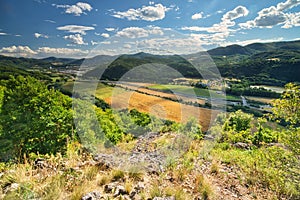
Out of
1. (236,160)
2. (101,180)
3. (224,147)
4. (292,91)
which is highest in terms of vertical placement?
(292,91)

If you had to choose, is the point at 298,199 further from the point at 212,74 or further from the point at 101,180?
the point at 212,74

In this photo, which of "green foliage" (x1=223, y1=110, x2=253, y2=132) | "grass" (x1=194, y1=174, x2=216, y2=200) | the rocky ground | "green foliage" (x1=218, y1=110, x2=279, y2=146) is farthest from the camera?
"green foliage" (x1=223, y1=110, x2=253, y2=132)

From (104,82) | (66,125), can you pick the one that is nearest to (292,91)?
(66,125)

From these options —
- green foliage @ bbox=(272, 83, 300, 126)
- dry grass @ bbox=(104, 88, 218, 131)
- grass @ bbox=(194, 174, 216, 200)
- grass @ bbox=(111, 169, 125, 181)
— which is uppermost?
green foliage @ bbox=(272, 83, 300, 126)

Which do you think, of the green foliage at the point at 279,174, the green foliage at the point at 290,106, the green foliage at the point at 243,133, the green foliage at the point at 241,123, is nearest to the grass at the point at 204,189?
the green foliage at the point at 279,174

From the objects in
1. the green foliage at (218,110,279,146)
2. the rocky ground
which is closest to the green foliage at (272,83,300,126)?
the rocky ground

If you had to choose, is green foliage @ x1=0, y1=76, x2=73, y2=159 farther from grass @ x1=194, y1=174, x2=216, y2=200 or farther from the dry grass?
the dry grass

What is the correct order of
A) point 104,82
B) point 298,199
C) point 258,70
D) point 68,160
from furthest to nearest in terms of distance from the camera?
1. point 258,70
2. point 104,82
3. point 68,160
4. point 298,199
